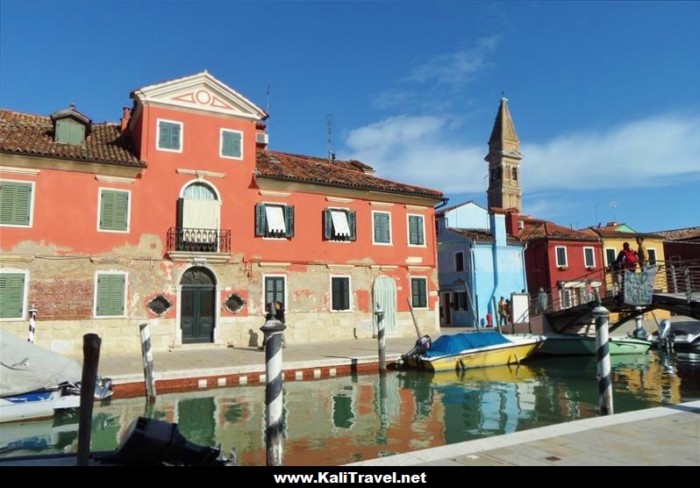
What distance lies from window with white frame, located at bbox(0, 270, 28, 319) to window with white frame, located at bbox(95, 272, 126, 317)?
209 cm

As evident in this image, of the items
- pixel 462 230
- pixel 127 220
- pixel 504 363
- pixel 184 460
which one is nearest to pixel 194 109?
pixel 127 220

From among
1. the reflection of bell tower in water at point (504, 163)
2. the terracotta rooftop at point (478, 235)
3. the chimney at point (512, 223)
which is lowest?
the terracotta rooftop at point (478, 235)

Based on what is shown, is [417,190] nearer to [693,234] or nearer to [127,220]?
[127,220]

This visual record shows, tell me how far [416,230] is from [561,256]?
14.7 meters

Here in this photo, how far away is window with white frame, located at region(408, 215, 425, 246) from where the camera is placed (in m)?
23.3

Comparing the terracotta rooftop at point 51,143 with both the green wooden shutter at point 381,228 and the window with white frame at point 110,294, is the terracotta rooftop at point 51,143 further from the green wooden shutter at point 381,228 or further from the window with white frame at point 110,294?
the green wooden shutter at point 381,228

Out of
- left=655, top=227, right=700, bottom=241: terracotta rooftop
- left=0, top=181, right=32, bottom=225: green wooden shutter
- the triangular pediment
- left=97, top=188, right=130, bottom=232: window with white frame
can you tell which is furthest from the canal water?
left=655, top=227, right=700, bottom=241: terracotta rooftop

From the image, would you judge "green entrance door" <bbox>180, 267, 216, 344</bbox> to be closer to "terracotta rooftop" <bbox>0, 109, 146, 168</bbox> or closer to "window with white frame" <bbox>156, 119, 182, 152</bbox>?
"terracotta rooftop" <bbox>0, 109, 146, 168</bbox>

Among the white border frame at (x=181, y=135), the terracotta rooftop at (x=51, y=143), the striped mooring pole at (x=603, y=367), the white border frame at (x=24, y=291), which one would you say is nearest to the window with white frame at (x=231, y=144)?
the white border frame at (x=181, y=135)

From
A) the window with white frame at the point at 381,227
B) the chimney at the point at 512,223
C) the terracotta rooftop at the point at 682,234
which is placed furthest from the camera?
the terracotta rooftop at the point at 682,234

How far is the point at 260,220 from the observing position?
65.3ft

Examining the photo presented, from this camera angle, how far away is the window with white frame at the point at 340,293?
21173mm

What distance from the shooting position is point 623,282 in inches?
712

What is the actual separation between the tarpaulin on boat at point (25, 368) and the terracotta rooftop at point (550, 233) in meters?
29.6
